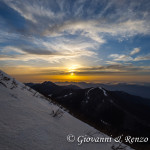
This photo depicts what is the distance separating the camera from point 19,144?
1.35 meters

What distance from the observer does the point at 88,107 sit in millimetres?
147875

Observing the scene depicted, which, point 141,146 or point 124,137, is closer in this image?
point 124,137

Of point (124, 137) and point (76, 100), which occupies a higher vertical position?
point (124, 137)

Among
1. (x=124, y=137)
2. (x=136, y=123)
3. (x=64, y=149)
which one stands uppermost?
(x=64, y=149)

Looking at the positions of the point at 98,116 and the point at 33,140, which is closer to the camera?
the point at 33,140

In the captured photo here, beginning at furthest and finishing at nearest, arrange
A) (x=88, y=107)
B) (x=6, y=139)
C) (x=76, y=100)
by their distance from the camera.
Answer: (x=76, y=100) → (x=88, y=107) → (x=6, y=139)

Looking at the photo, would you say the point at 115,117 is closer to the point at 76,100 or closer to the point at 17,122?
the point at 76,100

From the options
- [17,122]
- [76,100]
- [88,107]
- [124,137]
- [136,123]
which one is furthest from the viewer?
[76,100]

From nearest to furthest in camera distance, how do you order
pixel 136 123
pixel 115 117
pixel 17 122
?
1. pixel 17 122
2. pixel 136 123
3. pixel 115 117

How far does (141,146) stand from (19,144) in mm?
7875

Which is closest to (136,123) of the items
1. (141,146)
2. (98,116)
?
(98,116)

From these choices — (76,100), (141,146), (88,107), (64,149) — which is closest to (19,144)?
(64,149)

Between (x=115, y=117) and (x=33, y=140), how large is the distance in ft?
466

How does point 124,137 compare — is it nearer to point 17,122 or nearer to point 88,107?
point 17,122
